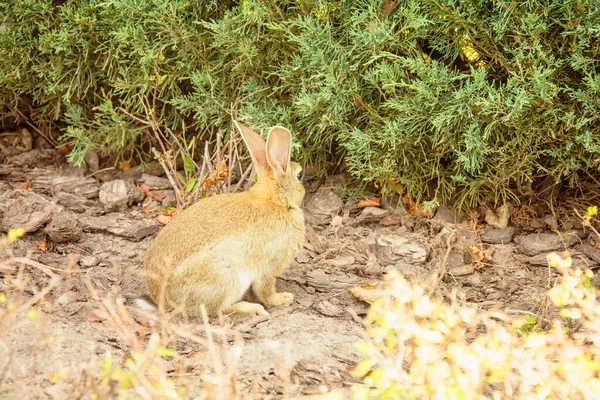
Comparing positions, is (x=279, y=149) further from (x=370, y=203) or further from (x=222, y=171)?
(x=370, y=203)

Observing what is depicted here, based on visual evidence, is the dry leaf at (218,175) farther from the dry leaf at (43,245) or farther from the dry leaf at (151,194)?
the dry leaf at (43,245)

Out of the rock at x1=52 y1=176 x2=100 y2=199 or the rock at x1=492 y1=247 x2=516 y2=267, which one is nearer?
the rock at x1=492 y1=247 x2=516 y2=267

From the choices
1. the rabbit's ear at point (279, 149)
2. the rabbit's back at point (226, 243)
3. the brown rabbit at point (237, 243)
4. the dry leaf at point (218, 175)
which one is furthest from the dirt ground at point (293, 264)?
the rabbit's ear at point (279, 149)

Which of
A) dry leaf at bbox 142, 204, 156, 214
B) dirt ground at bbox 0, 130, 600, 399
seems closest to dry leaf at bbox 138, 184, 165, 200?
dirt ground at bbox 0, 130, 600, 399

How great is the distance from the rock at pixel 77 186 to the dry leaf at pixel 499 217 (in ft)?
10.4

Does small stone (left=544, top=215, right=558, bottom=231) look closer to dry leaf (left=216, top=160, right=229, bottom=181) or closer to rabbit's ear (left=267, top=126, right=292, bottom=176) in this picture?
rabbit's ear (left=267, top=126, right=292, bottom=176)

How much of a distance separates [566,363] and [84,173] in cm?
480

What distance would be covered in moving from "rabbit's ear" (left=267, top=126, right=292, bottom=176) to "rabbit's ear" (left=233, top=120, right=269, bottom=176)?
0.35ft

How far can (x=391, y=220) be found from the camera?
5.63 m

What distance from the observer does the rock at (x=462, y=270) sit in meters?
5.12

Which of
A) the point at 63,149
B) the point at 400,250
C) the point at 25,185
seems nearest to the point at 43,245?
the point at 25,185

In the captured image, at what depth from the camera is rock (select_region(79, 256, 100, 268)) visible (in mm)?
5074

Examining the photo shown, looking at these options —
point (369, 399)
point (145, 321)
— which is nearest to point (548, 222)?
point (369, 399)

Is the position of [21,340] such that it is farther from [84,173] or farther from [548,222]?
[548,222]
